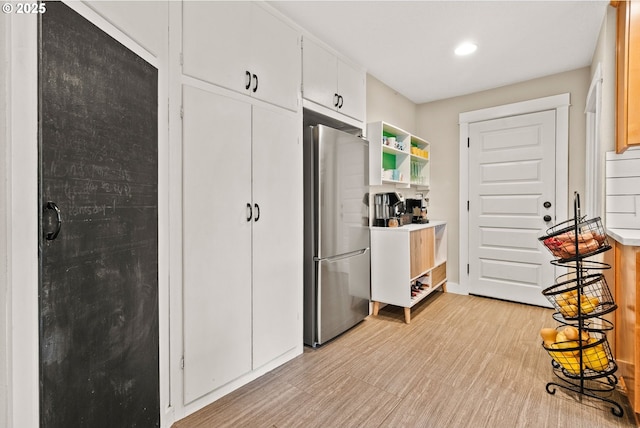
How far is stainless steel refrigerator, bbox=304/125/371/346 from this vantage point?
2479 millimetres

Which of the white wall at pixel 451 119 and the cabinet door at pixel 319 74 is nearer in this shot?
the cabinet door at pixel 319 74

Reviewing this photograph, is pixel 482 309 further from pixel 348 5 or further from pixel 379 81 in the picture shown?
pixel 348 5

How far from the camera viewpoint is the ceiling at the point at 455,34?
2.21m

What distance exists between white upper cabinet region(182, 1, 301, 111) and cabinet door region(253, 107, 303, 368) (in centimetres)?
19

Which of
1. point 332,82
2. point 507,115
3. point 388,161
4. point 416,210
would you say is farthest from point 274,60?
point 507,115

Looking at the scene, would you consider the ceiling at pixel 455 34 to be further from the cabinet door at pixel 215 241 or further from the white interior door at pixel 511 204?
the cabinet door at pixel 215 241

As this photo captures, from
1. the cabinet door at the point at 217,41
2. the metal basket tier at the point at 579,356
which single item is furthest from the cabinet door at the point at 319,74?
the metal basket tier at the point at 579,356

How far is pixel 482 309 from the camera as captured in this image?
3453 mm

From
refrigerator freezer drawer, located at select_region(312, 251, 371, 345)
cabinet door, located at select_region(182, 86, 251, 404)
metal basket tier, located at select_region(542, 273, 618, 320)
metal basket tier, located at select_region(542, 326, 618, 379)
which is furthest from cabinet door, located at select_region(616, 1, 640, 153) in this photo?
cabinet door, located at select_region(182, 86, 251, 404)

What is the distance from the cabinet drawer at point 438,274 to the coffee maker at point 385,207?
93 cm

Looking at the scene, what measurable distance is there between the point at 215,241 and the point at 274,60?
1.33 metres

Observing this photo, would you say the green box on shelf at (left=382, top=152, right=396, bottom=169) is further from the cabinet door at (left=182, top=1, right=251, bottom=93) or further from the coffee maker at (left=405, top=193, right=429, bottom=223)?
the cabinet door at (left=182, top=1, right=251, bottom=93)

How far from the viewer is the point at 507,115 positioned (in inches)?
144

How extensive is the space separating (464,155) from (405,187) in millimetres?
911
